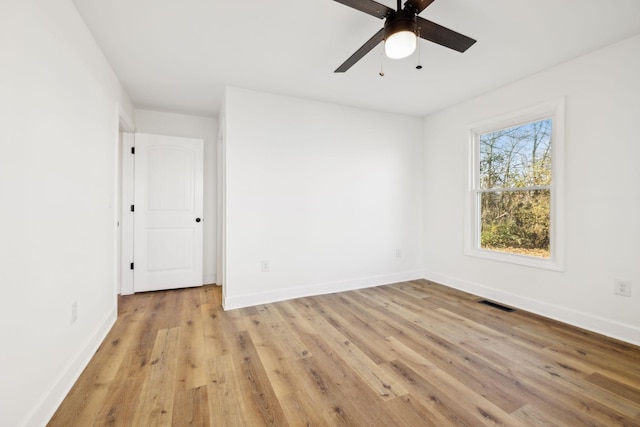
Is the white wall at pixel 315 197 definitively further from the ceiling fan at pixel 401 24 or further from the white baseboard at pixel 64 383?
the ceiling fan at pixel 401 24

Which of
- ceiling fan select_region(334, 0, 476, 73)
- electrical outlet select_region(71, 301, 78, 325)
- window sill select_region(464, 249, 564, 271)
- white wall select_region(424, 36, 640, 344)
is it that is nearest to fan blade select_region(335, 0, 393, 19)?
ceiling fan select_region(334, 0, 476, 73)

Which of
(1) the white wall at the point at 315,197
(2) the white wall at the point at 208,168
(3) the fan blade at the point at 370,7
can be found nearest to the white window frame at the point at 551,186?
(1) the white wall at the point at 315,197

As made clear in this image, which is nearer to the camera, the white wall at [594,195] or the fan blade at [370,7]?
the fan blade at [370,7]

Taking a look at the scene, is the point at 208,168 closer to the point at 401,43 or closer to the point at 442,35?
the point at 401,43

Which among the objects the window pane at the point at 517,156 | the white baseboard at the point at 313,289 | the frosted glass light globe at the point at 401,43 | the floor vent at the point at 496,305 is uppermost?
the frosted glass light globe at the point at 401,43

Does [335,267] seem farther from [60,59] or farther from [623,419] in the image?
[60,59]

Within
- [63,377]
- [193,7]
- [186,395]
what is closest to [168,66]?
[193,7]

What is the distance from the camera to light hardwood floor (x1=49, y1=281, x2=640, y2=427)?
1.48 metres

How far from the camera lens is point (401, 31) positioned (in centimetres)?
157

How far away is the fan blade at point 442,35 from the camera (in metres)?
1.68

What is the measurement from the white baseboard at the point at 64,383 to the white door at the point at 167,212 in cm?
138

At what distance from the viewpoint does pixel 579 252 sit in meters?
2.57

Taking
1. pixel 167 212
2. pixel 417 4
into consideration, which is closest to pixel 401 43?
pixel 417 4

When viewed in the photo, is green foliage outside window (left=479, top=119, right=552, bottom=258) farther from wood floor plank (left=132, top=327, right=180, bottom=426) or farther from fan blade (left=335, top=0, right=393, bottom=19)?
wood floor plank (left=132, top=327, right=180, bottom=426)
